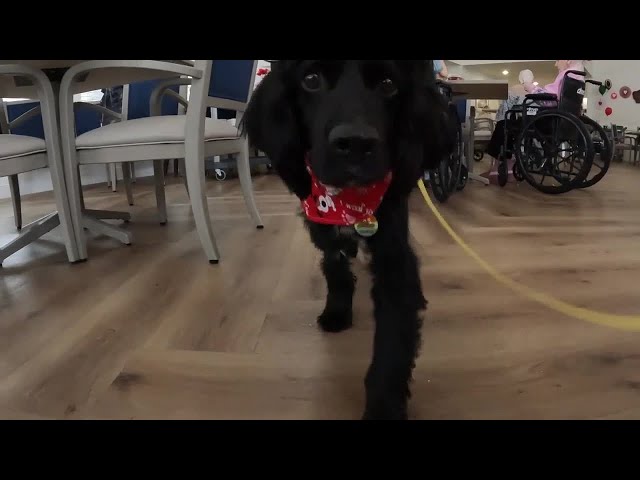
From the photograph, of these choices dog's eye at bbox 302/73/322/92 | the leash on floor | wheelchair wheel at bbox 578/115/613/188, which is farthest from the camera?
wheelchair wheel at bbox 578/115/613/188

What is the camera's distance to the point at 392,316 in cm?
80

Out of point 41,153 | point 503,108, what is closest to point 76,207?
point 41,153

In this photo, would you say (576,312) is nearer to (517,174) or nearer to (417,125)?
(417,125)

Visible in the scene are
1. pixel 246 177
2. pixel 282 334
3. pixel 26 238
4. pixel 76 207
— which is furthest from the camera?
pixel 246 177

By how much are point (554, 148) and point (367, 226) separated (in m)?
2.84

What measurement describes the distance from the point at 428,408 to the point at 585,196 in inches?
109

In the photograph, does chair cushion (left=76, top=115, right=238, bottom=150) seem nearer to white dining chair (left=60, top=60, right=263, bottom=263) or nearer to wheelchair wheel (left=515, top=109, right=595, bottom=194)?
white dining chair (left=60, top=60, right=263, bottom=263)

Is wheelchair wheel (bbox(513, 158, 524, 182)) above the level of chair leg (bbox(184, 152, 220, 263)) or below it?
below

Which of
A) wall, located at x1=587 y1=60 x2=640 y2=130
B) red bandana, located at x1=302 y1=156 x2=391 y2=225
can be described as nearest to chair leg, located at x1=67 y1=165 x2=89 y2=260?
red bandana, located at x1=302 y1=156 x2=391 y2=225

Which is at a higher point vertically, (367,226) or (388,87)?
(388,87)

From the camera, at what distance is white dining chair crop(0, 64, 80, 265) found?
146 centimetres

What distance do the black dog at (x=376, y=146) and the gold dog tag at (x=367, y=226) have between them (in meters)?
0.02

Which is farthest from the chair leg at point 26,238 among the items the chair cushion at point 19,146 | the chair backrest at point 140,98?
the chair backrest at point 140,98

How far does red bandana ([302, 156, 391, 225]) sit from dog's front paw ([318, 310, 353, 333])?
35 centimetres
